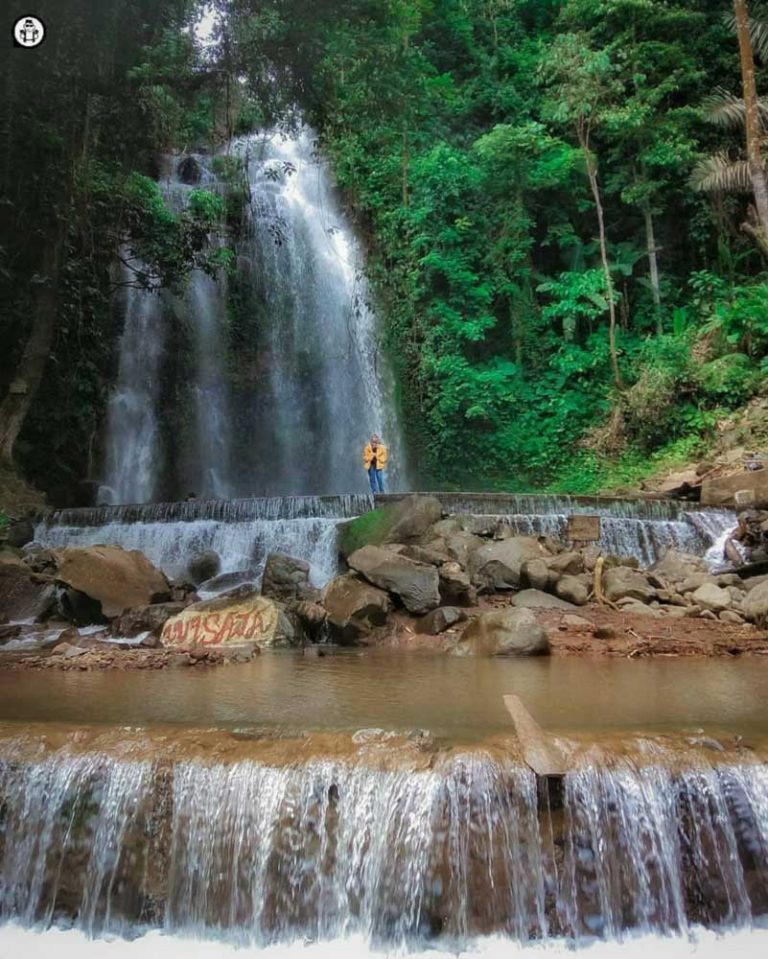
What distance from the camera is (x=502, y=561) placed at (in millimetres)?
9180

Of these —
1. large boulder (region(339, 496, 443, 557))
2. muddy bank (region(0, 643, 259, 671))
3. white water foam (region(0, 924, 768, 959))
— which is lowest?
white water foam (region(0, 924, 768, 959))

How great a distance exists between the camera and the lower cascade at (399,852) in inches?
132

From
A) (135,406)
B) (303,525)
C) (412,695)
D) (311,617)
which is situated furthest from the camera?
(135,406)

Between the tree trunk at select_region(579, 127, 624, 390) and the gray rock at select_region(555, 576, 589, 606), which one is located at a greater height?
the tree trunk at select_region(579, 127, 624, 390)

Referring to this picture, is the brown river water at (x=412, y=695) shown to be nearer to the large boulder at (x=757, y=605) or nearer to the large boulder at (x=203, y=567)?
the large boulder at (x=757, y=605)

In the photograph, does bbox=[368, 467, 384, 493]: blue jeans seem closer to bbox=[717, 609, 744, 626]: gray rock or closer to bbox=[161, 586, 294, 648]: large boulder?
bbox=[161, 586, 294, 648]: large boulder

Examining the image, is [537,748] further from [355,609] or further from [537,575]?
[537,575]

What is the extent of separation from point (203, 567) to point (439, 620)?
4.38 meters

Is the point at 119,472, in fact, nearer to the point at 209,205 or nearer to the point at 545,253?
the point at 209,205

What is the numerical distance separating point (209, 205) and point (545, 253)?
9320 mm

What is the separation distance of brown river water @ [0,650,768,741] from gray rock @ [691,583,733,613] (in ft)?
5.45

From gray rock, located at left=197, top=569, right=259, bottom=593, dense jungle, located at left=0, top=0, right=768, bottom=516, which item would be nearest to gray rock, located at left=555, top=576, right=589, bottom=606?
gray rock, located at left=197, top=569, right=259, bottom=593

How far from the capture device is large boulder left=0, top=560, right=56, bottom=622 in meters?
8.91

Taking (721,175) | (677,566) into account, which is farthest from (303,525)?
(721,175)
